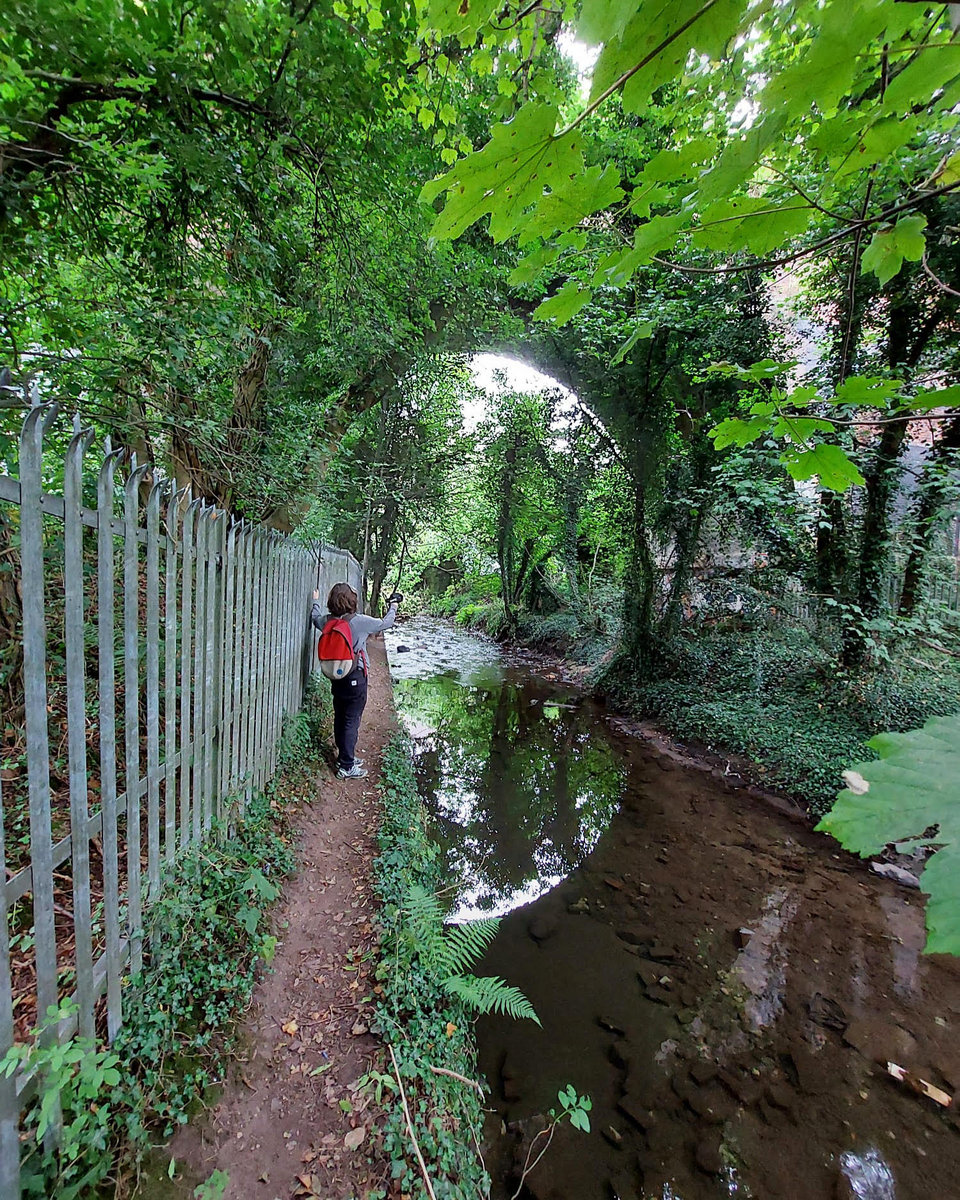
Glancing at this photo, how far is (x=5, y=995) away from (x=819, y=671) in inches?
355

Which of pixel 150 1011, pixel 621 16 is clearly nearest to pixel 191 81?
pixel 621 16

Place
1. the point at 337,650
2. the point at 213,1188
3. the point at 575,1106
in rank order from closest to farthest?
the point at 213,1188 < the point at 575,1106 < the point at 337,650

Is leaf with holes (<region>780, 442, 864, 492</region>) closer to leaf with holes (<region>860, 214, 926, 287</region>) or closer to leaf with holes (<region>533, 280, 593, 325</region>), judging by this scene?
leaf with holes (<region>860, 214, 926, 287</region>)

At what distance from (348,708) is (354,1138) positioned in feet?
11.2

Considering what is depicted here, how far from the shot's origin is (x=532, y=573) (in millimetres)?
19406

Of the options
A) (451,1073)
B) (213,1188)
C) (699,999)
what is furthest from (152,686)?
(699,999)

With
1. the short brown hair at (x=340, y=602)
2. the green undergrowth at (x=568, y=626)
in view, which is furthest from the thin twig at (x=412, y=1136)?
the green undergrowth at (x=568, y=626)

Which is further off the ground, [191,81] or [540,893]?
[191,81]

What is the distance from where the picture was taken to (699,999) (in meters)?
3.40

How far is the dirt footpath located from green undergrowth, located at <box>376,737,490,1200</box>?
0.36ft

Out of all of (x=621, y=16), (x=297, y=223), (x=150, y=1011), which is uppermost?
(x=297, y=223)

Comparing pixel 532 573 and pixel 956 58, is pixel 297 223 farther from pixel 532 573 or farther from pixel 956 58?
pixel 532 573

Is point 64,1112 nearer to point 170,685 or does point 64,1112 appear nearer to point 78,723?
point 78,723

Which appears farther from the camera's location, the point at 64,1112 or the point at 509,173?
the point at 64,1112
